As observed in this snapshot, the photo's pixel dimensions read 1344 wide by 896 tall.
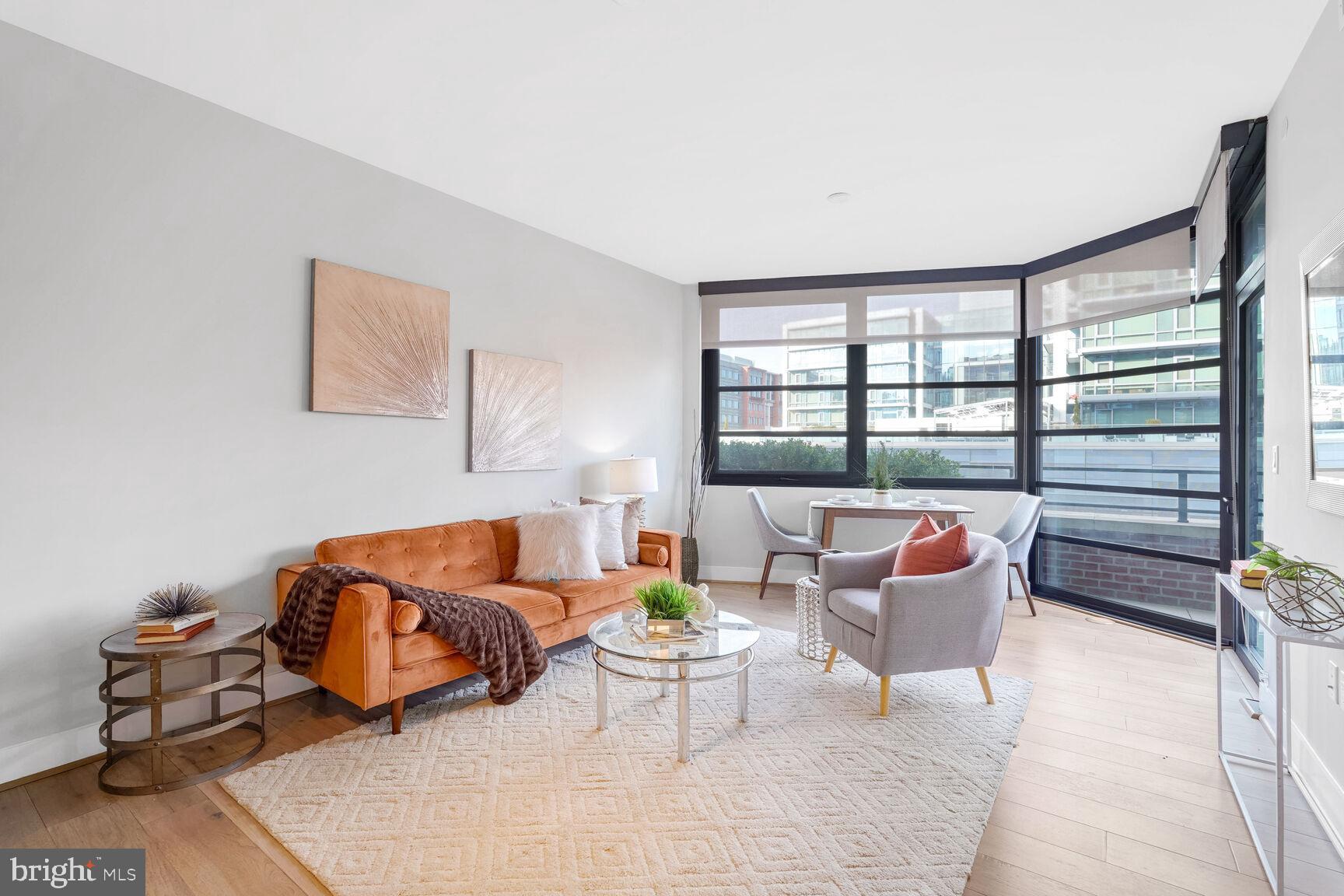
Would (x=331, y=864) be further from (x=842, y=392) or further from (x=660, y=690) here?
(x=842, y=392)

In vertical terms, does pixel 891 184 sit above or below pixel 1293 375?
above

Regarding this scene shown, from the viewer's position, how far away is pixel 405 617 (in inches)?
106

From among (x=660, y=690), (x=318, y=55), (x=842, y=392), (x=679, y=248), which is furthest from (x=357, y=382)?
(x=842, y=392)

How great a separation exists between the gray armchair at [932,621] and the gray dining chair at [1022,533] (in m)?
1.75

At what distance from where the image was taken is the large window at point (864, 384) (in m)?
5.39

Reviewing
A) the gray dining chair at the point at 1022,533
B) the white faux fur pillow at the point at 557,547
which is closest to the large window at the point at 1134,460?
the gray dining chair at the point at 1022,533

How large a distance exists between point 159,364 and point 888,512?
443 cm

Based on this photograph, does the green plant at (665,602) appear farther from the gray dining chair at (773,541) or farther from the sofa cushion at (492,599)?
the gray dining chair at (773,541)

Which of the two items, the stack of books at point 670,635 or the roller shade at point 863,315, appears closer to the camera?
the stack of books at point 670,635

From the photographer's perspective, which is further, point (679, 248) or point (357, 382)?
point (679, 248)

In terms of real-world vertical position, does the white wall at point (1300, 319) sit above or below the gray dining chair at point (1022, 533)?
above

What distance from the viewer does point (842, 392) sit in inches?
227

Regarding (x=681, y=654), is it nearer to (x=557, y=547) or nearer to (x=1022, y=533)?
(x=557, y=547)

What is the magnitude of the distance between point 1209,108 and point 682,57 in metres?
2.31
